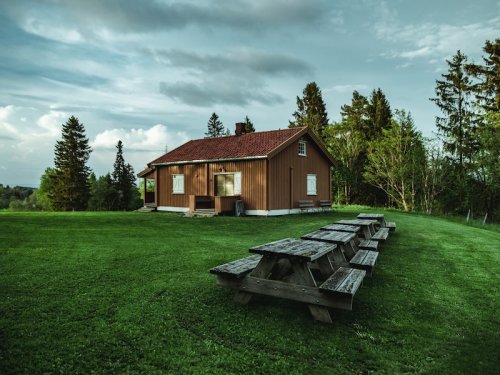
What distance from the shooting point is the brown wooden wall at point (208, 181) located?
19.0 metres

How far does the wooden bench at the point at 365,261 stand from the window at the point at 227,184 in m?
13.8

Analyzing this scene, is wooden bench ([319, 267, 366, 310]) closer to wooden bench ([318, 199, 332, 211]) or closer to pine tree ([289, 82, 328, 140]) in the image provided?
wooden bench ([318, 199, 332, 211])

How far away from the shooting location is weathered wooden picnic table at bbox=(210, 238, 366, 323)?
4098 mm

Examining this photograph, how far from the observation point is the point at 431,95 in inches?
1304

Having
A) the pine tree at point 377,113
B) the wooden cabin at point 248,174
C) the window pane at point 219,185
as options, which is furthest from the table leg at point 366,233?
the pine tree at point 377,113

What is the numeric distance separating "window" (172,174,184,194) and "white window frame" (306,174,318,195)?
8.39 meters

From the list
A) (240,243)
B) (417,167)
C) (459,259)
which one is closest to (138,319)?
(240,243)

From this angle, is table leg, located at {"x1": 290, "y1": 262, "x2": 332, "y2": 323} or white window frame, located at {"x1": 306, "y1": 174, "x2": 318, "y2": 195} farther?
white window frame, located at {"x1": 306, "y1": 174, "x2": 318, "y2": 195}

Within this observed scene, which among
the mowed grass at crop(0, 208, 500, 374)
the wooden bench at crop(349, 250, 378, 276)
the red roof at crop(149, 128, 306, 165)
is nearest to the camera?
the mowed grass at crop(0, 208, 500, 374)

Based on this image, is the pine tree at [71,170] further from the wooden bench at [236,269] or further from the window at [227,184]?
the wooden bench at [236,269]

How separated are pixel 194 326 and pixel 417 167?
3054 centimetres

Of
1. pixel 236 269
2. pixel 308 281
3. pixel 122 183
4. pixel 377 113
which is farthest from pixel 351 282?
pixel 122 183

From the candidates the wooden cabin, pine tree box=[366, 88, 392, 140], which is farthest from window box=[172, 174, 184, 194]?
pine tree box=[366, 88, 392, 140]

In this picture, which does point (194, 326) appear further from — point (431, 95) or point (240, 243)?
point (431, 95)
